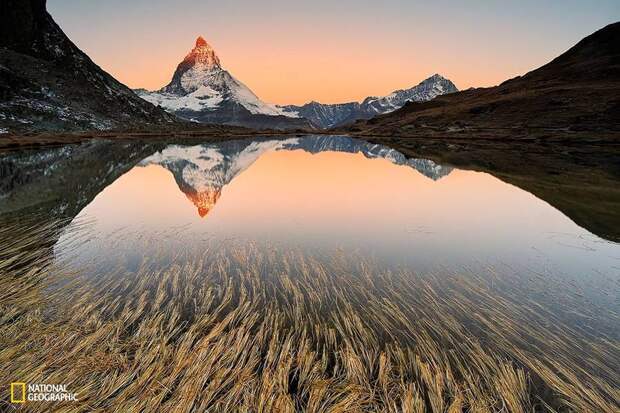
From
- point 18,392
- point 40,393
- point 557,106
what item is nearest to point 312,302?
point 40,393

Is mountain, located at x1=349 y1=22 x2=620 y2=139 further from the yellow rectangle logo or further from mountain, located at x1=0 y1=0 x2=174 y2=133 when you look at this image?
mountain, located at x1=0 y1=0 x2=174 y2=133

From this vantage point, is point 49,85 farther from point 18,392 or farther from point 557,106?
point 557,106

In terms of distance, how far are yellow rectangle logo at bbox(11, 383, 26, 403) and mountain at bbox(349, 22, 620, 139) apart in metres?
107

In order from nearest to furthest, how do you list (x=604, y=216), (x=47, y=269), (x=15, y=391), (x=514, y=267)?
(x=15, y=391) < (x=47, y=269) < (x=514, y=267) < (x=604, y=216)

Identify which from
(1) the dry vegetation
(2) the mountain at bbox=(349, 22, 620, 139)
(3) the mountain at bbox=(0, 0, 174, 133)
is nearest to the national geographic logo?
(1) the dry vegetation

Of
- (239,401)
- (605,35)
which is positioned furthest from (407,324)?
(605,35)

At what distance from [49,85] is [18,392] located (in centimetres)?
Result: 15276

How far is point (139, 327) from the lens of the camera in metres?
7.91

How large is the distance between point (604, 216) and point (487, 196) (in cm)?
725

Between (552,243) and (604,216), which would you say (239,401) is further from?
(604,216)

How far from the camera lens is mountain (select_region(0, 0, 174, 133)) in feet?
322

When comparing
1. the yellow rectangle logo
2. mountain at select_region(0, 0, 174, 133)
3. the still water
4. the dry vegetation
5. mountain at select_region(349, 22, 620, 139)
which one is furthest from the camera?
mountain at select_region(0, 0, 174, 133)

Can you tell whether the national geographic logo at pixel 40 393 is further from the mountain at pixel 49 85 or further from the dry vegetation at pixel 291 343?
the mountain at pixel 49 85

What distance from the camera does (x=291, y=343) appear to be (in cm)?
764
